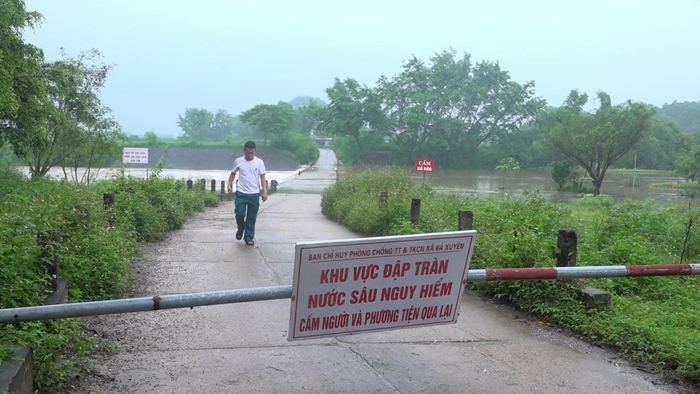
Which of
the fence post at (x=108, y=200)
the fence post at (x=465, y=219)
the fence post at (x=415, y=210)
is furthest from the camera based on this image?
the fence post at (x=415, y=210)

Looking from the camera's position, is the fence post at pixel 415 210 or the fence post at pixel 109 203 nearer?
the fence post at pixel 109 203

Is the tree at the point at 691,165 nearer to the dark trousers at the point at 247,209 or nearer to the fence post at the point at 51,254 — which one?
the dark trousers at the point at 247,209

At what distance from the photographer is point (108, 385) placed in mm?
4039

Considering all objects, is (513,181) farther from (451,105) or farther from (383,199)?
(383,199)

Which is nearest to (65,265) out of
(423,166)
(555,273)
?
(555,273)

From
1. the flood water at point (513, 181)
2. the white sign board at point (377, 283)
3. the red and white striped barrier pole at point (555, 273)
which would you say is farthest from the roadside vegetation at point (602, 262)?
the flood water at point (513, 181)

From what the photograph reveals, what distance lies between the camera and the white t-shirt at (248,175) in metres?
9.67

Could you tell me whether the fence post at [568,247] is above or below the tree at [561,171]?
below

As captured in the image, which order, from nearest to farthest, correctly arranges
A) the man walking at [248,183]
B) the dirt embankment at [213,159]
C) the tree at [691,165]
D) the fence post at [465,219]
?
the fence post at [465,219]
the man walking at [248,183]
the tree at [691,165]
the dirt embankment at [213,159]

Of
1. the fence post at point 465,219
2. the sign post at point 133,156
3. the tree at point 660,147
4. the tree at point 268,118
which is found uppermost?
the tree at point 268,118

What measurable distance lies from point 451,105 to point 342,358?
29309 mm

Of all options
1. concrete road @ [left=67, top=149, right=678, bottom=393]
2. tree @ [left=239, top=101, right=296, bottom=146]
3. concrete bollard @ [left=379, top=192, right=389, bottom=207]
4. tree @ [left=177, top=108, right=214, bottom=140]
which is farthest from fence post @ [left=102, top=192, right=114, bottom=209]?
tree @ [left=177, top=108, right=214, bottom=140]

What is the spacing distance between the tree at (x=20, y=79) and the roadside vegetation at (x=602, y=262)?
8.76 metres

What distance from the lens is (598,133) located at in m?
34.7
